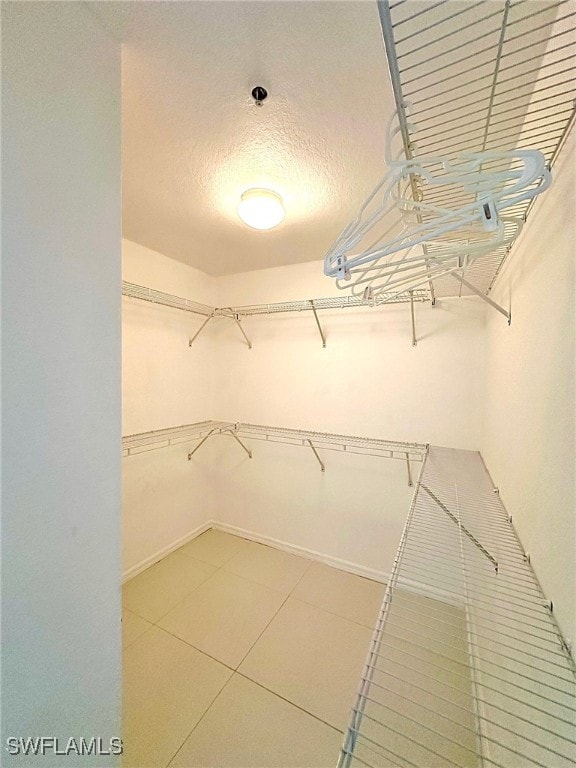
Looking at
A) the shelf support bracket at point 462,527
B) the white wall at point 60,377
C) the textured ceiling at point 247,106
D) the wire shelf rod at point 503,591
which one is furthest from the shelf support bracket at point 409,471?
the white wall at point 60,377

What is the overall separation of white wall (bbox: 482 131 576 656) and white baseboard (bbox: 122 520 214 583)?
2.28m

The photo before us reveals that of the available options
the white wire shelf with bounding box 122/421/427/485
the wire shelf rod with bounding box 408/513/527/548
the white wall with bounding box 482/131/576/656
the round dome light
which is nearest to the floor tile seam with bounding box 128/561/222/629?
the white wire shelf with bounding box 122/421/427/485

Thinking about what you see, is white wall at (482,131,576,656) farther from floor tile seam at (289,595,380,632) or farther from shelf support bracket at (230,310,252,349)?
shelf support bracket at (230,310,252,349)

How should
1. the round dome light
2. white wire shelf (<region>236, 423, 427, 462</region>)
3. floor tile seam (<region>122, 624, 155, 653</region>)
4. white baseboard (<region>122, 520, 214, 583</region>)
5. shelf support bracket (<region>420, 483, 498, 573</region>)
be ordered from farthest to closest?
white baseboard (<region>122, 520, 214, 583</region>)
white wire shelf (<region>236, 423, 427, 462</region>)
floor tile seam (<region>122, 624, 155, 653</region>)
the round dome light
shelf support bracket (<region>420, 483, 498, 573</region>)

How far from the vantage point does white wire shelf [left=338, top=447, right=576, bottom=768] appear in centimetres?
49

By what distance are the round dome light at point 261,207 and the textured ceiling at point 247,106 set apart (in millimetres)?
45

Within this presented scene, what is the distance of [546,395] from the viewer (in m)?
0.73

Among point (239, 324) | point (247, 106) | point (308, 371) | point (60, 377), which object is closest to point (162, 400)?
point (239, 324)

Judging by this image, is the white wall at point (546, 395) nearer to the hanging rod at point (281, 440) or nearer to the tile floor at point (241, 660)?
the hanging rod at point (281, 440)

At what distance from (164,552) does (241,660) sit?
1089mm

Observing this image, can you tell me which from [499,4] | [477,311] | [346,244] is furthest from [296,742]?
[499,4]

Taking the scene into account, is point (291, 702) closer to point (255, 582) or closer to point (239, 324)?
point (255, 582)

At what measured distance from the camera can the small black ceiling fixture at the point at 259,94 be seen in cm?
91

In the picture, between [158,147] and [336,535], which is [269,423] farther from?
[158,147]
